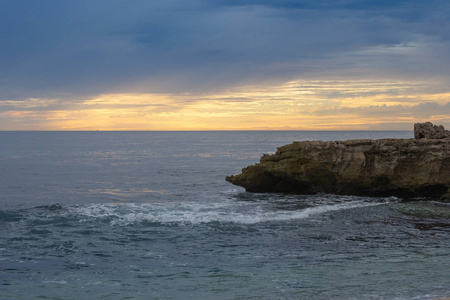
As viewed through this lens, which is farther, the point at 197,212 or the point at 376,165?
the point at 376,165

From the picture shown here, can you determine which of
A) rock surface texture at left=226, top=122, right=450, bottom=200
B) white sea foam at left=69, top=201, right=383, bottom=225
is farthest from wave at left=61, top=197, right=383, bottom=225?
rock surface texture at left=226, top=122, right=450, bottom=200

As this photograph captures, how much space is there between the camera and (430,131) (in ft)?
76.3

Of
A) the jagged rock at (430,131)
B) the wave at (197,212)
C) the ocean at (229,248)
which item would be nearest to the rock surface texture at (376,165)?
the jagged rock at (430,131)

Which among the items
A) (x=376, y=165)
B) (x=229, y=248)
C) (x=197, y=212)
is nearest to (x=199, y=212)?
(x=197, y=212)

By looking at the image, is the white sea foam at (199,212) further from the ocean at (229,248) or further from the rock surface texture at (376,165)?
the rock surface texture at (376,165)

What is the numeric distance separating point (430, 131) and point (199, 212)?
13182 millimetres

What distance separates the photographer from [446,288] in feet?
31.9

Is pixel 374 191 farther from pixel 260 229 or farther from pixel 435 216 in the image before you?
pixel 260 229

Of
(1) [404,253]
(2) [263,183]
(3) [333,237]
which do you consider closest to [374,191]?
(2) [263,183]

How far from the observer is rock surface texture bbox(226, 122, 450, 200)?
867 inches

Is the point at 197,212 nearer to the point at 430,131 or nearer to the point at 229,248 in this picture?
the point at 229,248

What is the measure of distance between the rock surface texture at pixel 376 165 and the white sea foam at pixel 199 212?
1.94 m

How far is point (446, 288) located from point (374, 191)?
14222 mm

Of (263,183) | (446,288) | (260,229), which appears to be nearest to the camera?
(446,288)
